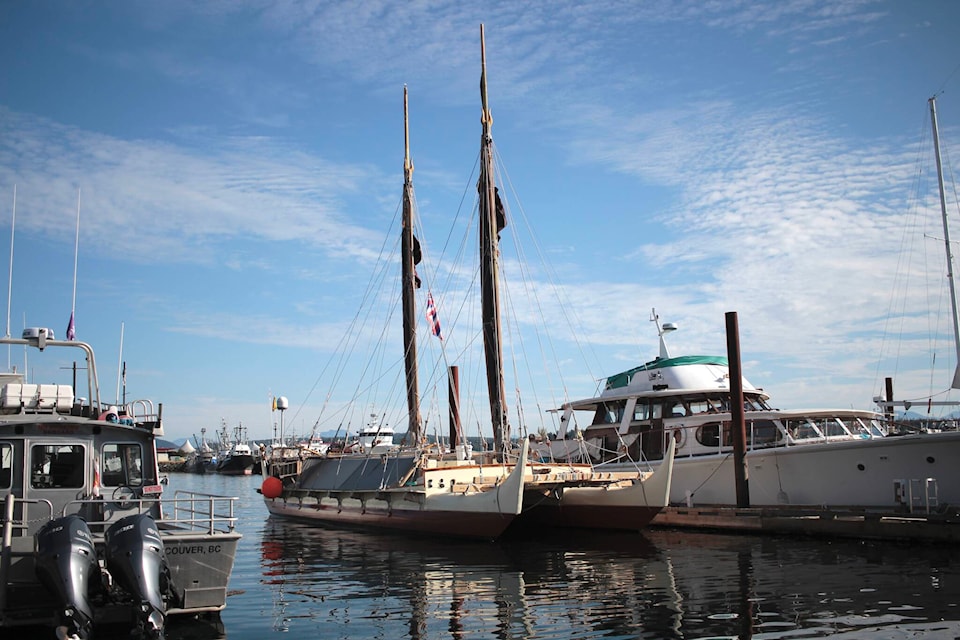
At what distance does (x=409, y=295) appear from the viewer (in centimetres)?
3509

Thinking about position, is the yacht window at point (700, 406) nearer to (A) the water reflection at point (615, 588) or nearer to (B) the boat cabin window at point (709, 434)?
(B) the boat cabin window at point (709, 434)

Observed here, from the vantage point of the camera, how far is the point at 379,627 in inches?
501

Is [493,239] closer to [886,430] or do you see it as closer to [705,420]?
[705,420]

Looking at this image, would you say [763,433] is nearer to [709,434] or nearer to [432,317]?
[709,434]

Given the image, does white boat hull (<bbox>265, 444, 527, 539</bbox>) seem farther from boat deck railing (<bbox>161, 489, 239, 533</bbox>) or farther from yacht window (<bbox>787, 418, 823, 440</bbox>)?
yacht window (<bbox>787, 418, 823, 440</bbox>)

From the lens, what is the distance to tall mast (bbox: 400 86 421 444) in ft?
111

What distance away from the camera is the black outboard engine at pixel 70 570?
32.1 ft

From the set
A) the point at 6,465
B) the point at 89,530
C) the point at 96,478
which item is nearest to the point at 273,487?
the point at 96,478

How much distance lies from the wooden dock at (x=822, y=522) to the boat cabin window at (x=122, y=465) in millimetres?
16170

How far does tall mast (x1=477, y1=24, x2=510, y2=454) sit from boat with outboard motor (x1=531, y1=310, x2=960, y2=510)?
1.92 metres

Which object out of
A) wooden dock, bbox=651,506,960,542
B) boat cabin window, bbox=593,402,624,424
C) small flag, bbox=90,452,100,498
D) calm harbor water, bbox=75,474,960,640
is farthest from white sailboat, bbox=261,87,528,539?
small flag, bbox=90,452,100,498

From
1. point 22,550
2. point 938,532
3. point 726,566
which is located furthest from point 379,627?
point 938,532

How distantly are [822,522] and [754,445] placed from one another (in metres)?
5.01

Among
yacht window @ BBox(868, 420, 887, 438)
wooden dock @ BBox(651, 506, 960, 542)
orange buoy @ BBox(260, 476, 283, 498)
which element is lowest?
wooden dock @ BBox(651, 506, 960, 542)
